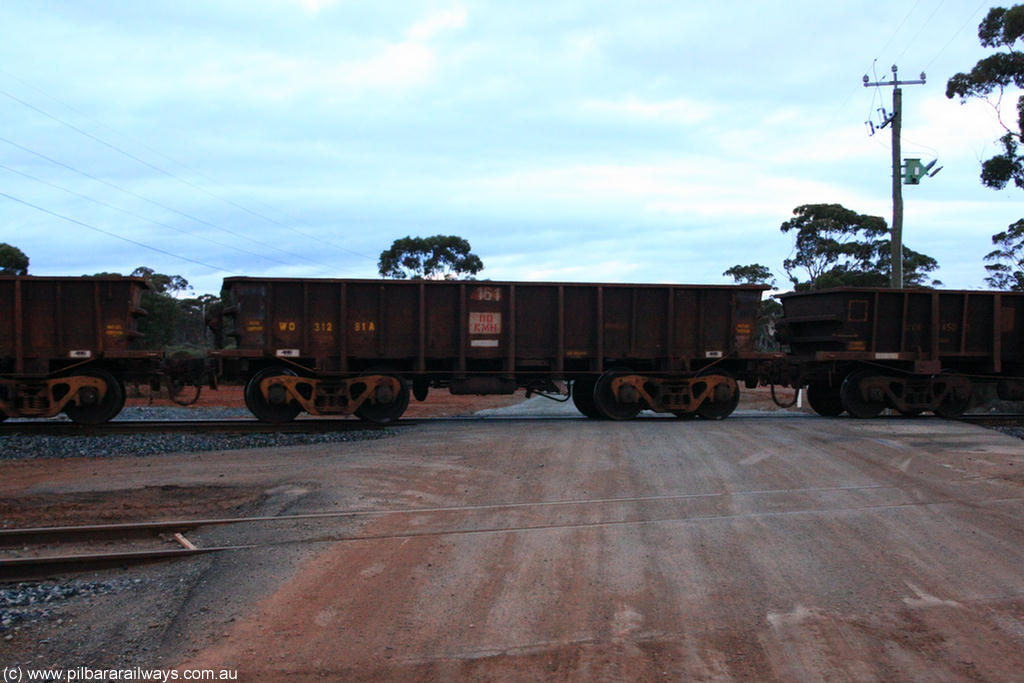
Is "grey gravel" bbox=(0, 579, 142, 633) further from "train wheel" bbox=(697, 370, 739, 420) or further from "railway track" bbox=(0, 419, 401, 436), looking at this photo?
"train wheel" bbox=(697, 370, 739, 420)

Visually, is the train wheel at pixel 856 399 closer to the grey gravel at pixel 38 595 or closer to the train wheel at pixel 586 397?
the train wheel at pixel 586 397

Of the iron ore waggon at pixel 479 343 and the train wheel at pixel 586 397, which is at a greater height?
the iron ore waggon at pixel 479 343

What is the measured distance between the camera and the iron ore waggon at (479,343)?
13758mm

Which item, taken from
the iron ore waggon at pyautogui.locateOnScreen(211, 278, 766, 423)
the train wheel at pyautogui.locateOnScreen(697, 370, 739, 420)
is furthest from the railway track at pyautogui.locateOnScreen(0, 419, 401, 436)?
the train wheel at pyautogui.locateOnScreen(697, 370, 739, 420)

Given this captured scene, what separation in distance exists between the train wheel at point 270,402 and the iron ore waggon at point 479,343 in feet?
0.06

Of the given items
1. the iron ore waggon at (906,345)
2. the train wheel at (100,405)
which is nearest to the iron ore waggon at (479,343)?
the iron ore waggon at (906,345)

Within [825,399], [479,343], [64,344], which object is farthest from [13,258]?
[825,399]

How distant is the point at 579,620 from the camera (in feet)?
15.7

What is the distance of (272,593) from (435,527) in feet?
5.76

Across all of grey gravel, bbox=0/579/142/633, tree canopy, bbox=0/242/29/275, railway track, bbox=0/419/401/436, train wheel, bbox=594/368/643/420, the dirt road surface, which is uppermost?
tree canopy, bbox=0/242/29/275

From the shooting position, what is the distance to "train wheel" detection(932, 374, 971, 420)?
1523 cm

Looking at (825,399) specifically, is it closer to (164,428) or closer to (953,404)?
(953,404)

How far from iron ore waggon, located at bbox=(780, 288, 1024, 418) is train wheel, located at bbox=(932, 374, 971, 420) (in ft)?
0.06

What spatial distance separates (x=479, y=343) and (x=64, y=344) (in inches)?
289
